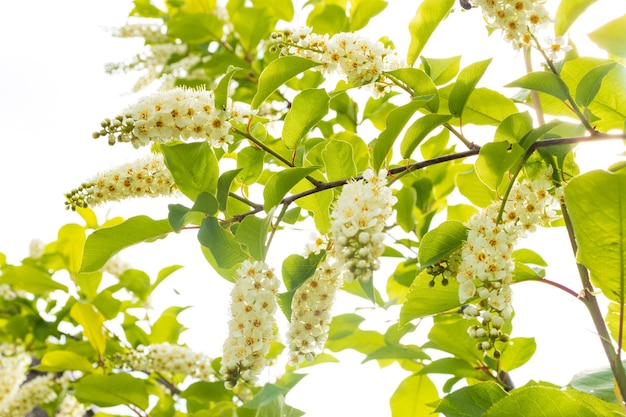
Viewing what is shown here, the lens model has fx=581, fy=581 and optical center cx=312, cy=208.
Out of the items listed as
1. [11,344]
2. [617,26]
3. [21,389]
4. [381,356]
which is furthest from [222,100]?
[11,344]

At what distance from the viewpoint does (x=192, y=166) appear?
107 centimetres

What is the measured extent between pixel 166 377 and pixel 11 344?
0.87 metres

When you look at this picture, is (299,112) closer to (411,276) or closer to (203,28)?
(411,276)

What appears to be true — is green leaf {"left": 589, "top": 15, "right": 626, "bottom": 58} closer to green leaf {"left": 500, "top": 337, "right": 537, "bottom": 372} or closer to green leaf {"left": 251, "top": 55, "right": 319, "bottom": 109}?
green leaf {"left": 251, "top": 55, "right": 319, "bottom": 109}

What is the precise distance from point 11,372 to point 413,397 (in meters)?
2.03

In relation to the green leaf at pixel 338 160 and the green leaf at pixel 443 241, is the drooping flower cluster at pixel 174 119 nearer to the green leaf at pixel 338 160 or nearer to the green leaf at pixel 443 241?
the green leaf at pixel 338 160

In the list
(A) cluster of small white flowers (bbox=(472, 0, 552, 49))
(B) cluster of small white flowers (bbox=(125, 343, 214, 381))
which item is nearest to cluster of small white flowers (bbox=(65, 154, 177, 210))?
(A) cluster of small white flowers (bbox=(472, 0, 552, 49))

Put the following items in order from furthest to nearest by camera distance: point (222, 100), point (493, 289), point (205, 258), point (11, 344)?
point (11, 344), point (205, 258), point (222, 100), point (493, 289)

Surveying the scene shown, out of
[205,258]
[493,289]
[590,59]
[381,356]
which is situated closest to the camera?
[493,289]

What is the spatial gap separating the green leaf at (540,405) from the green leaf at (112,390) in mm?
1434

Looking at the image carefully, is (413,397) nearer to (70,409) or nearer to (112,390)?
(112,390)

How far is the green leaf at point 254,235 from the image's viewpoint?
0.97 meters

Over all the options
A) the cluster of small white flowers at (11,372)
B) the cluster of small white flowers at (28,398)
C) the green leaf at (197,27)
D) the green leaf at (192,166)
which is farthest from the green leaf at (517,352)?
the cluster of small white flowers at (11,372)

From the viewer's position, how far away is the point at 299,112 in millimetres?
1092
